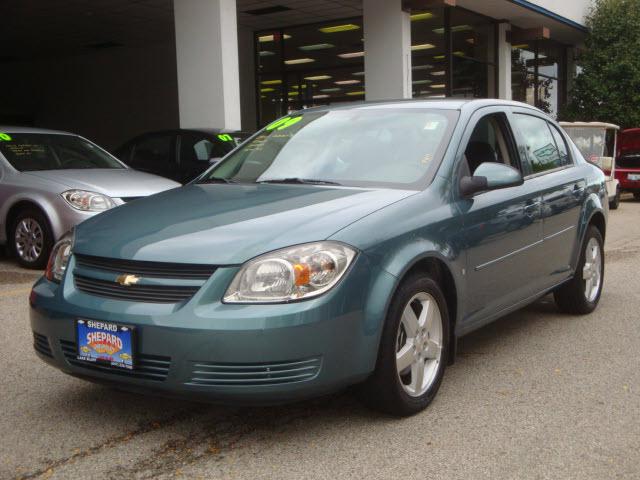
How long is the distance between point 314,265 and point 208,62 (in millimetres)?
9862

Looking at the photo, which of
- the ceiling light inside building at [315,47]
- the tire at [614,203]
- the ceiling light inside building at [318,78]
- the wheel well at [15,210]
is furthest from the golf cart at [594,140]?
the wheel well at [15,210]

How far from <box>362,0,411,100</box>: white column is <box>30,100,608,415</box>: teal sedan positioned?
1143 cm

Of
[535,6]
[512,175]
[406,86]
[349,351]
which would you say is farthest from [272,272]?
[535,6]

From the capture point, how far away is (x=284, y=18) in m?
19.0

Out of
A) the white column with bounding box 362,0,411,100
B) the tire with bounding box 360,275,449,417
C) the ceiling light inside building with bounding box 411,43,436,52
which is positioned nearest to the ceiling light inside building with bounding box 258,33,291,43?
the ceiling light inside building with bounding box 411,43,436,52

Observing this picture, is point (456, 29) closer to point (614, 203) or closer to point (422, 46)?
point (422, 46)

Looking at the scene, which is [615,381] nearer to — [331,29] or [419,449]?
[419,449]

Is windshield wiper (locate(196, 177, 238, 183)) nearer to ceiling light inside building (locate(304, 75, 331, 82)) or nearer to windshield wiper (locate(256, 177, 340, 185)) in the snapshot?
windshield wiper (locate(256, 177, 340, 185))

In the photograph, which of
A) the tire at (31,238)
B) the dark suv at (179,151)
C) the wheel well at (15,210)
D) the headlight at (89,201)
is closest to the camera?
the headlight at (89,201)

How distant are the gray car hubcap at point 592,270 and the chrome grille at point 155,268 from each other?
11.5ft

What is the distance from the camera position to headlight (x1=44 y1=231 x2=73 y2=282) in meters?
3.71

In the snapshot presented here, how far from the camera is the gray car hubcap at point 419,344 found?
359 centimetres

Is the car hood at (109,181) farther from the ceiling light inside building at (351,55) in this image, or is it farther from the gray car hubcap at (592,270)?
the ceiling light inside building at (351,55)

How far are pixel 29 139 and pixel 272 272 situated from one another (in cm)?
690
